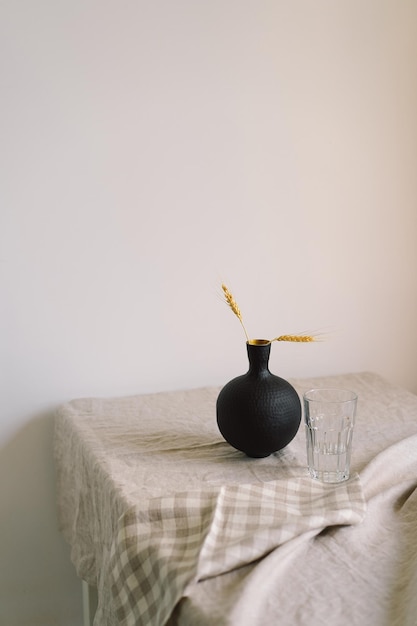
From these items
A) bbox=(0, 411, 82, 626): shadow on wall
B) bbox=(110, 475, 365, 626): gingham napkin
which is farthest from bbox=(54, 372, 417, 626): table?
bbox=(0, 411, 82, 626): shadow on wall

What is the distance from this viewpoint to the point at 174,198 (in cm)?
171

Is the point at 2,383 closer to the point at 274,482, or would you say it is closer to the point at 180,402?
the point at 180,402

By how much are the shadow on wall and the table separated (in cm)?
10

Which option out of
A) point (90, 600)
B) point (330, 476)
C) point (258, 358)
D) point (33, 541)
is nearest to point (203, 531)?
point (330, 476)

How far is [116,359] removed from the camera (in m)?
1.72

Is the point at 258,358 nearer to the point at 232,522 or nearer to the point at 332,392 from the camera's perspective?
the point at 332,392

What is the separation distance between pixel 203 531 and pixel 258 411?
32cm

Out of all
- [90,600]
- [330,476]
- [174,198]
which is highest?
[174,198]

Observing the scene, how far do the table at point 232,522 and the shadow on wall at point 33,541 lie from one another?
4.1 inches

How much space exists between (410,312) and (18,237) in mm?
1028

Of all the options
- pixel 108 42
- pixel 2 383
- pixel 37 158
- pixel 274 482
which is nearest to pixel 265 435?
pixel 274 482

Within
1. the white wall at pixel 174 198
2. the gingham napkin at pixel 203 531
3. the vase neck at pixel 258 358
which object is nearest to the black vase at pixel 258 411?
the vase neck at pixel 258 358

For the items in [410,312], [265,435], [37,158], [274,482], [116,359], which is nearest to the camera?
[274,482]

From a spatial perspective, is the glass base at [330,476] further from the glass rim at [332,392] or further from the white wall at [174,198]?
the white wall at [174,198]
